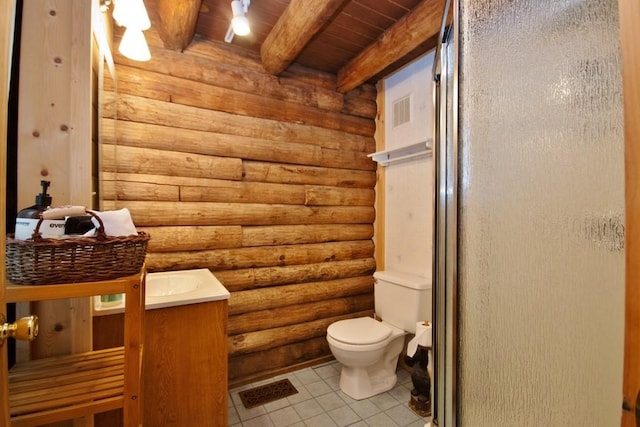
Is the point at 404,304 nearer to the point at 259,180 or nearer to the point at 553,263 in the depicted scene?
the point at 259,180

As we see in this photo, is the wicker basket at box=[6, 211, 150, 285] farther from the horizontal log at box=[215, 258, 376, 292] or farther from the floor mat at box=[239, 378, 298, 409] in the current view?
the floor mat at box=[239, 378, 298, 409]

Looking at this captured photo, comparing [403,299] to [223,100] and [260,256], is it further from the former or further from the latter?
[223,100]

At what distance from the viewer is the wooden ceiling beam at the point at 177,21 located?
1.68 metres

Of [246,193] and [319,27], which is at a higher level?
[319,27]

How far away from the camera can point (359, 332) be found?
216 cm

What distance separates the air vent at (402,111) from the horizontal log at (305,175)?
21.4 inches

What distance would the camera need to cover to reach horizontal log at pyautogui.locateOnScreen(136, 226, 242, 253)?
6.61 ft

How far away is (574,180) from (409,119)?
2148 millimetres

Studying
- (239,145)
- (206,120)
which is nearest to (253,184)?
(239,145)

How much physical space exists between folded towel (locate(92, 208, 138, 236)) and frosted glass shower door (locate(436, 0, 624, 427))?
104cm

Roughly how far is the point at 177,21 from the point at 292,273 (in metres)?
1.95

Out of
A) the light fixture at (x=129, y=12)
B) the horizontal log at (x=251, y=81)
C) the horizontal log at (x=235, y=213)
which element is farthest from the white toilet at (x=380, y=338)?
the light fixture at (x=129, y=12)

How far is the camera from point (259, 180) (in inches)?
94.6

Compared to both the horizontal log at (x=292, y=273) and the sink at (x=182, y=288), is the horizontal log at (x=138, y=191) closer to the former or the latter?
the sink at (x=182, y=288)
